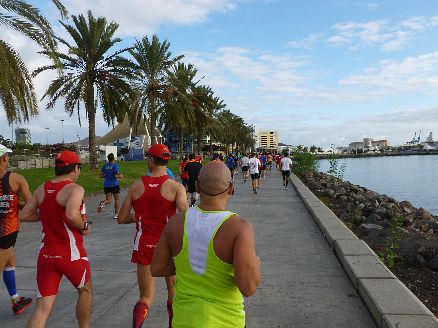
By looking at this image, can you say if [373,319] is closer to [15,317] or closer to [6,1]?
[15,317]

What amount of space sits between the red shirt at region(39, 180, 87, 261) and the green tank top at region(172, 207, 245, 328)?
4.85 feet

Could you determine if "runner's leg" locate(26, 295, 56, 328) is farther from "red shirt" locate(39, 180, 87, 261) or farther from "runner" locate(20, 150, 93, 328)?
"red shirt" locate(39, 180, 87, 261)

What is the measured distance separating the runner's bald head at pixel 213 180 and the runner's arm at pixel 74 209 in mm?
1420

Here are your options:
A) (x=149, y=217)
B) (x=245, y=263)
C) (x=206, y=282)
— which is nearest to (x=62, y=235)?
(x=149, y=217)

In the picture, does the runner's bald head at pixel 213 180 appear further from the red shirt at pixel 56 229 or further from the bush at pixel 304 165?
the bush at pixel 304 165

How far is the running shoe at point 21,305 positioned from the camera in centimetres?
438

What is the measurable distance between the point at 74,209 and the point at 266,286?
9.49 feet

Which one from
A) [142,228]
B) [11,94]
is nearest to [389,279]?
[142,228]

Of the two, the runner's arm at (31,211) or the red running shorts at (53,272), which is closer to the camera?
the red running shorts at (53,272)

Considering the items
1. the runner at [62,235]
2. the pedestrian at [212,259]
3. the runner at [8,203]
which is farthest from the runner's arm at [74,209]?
the pedestrian at [212,259]

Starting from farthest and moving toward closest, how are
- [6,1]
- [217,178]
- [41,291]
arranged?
Result: 1. [6,1]
2. [41,291]
3. [217,178]

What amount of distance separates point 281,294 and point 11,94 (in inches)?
378

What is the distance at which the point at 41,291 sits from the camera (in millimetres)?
3205

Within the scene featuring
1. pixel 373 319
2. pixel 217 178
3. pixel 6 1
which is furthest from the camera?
pixel 6 1
